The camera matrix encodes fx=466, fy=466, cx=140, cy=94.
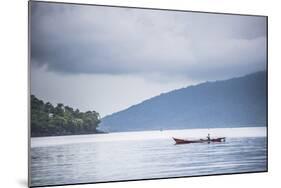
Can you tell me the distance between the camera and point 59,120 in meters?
3.10

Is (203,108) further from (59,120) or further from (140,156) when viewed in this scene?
(59,120)

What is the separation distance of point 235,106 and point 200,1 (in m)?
0.83

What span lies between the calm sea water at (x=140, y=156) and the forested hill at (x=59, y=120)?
0.15 feet

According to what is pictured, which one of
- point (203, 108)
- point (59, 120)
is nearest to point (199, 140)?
point (203, 108)

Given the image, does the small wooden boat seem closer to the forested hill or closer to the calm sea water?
the calm sea water

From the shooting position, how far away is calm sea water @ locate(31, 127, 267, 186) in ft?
10.1

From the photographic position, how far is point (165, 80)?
3330mm

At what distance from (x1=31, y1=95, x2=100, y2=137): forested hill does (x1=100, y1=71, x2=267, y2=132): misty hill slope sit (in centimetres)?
10

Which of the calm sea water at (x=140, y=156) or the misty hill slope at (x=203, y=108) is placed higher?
the misty hill slope at (x=203, y=108)

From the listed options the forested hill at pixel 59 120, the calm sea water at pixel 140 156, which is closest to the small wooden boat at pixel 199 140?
the calm sea water at pixel 140 156

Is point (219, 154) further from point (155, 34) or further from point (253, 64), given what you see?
point (155, 34)

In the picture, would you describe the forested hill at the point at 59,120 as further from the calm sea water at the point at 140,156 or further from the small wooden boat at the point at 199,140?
the small wooden boat at the point at 199,140

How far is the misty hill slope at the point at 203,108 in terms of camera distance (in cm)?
326
